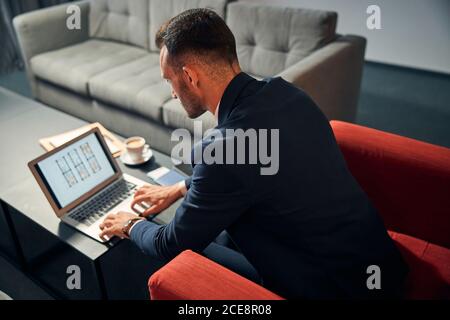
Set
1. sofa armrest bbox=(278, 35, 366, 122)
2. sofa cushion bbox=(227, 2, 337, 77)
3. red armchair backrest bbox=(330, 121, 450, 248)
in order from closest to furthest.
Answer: red armchair backrest bbox=(330, 121, 450, 248) < sofa armrest bbox=(278, 35, 366, 122) < sofa cushion bbox=(227, 2, 337, 77)

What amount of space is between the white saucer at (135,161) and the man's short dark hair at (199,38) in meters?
0.66

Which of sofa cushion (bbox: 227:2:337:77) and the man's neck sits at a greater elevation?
the man's neck

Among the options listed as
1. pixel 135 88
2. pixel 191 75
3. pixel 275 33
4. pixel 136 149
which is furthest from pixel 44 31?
pixel 191 75

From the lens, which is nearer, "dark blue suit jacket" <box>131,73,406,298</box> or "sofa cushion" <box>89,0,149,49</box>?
"dark blue suit jacket" <box>131,73,406,298</box>

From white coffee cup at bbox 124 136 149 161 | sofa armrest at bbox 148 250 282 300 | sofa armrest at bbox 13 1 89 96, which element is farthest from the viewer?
sofa armrest at bbox 13 1 89 96

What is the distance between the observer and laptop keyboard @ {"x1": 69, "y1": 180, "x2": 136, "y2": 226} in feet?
4.96

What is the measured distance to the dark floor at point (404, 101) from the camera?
9.02 ft

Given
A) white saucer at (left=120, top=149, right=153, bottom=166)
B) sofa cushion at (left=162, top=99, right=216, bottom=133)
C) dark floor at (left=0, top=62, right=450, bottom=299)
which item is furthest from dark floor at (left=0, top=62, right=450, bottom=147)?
white saucer at (left=120, top=149, right=153, bottom=166)

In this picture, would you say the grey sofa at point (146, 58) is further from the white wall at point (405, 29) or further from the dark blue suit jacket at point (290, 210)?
the white wall at point (405, 29)

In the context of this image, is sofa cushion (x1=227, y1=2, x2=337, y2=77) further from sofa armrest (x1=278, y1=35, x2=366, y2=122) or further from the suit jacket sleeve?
the suit jacket sleeve

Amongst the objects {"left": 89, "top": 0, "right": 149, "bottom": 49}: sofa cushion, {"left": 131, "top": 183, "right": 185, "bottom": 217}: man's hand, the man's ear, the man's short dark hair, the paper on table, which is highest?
the man's short dark hair

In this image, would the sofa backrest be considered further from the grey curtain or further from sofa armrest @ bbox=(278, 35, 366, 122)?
the grey curtain

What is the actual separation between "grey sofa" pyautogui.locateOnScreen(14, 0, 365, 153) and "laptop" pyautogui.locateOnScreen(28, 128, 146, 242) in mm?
618

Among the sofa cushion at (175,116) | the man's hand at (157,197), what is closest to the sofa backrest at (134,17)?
the sofa cushion at (175,116)
